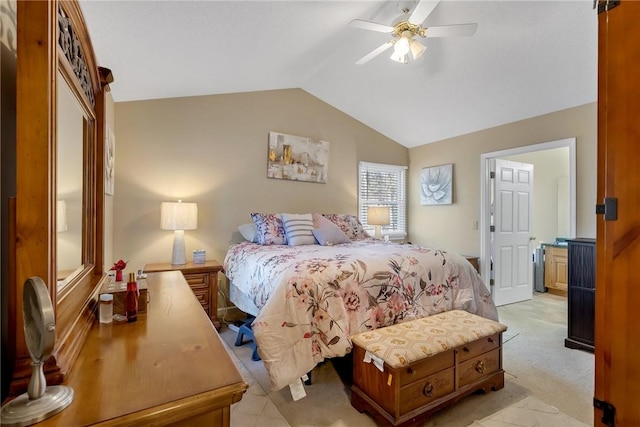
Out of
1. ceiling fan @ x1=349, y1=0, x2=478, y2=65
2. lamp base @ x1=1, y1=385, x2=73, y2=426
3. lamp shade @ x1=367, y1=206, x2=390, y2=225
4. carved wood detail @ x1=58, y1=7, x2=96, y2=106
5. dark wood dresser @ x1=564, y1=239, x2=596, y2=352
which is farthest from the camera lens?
lamp shade @ x1=367, y1=206, x2=390, y2=225

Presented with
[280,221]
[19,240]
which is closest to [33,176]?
[19,240]

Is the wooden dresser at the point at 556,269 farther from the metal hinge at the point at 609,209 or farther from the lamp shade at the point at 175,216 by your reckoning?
the lamp shade at the point at 175,216

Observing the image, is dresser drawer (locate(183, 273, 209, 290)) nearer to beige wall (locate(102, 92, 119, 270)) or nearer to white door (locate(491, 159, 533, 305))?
beige wall (locate(102, 92, 119, 270))

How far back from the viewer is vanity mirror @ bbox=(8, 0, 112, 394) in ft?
2.05

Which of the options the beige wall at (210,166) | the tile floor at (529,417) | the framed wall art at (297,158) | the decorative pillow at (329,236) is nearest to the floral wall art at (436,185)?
the beige wall at (210,166)

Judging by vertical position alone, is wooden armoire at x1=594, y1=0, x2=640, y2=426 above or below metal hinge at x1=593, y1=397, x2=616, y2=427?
above

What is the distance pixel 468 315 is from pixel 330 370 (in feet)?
3.64

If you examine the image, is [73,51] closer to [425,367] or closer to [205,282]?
[425,367]

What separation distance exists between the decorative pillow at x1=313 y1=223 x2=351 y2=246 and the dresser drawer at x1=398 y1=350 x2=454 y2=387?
1.67 metres

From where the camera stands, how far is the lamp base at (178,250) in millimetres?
3043

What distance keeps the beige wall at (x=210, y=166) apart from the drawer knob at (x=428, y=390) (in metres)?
2.54

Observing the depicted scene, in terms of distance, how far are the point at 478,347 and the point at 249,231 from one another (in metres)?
2.43

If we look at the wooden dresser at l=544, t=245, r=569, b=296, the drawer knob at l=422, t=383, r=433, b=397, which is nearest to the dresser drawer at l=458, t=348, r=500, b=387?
the drawer knob at l=422, t=383, r=433, b=397

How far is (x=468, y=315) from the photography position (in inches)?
85.0
